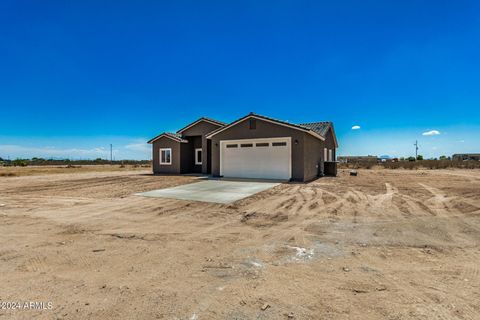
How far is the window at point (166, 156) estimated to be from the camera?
2152 cm

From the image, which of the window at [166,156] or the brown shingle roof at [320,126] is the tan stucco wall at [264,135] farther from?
the brown shingle roof at [320,126]

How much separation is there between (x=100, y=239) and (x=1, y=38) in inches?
692

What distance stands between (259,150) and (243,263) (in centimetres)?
1240

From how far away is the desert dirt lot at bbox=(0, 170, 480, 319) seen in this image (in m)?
2.44

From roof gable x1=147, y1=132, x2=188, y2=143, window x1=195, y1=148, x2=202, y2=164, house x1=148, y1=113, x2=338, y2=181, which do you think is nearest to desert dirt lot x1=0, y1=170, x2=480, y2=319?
house x1=148, y1=113, x2=338, y2=181

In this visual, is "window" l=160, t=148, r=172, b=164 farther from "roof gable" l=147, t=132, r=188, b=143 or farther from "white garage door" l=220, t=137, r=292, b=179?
"white garage door" l=220, t=137, r=292, b=179

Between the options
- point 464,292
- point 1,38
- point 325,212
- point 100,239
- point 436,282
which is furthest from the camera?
point 1,38

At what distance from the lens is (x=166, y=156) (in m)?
21.7

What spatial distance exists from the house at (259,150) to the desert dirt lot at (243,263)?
8.11 m

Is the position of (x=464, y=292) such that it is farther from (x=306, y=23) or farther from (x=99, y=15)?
(x=99, y=15)

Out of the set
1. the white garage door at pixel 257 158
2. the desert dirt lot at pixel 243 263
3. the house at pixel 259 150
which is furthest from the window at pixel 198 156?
the desert dirt lot at pixel 243 263

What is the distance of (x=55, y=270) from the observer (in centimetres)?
327

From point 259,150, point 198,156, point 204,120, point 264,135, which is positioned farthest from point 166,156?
point 264,135

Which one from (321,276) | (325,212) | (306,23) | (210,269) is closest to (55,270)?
(210,269)
